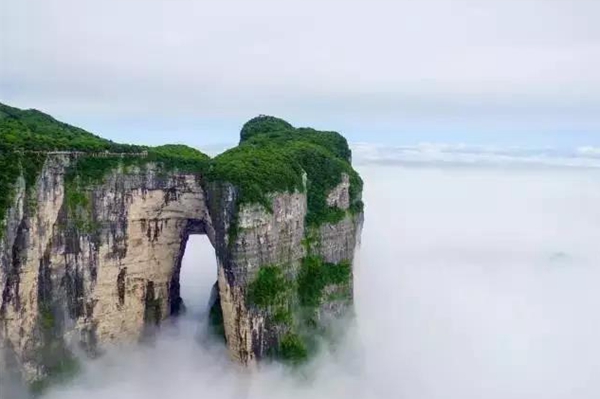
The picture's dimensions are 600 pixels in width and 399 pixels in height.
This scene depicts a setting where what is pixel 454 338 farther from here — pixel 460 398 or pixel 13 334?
pixel 13 334

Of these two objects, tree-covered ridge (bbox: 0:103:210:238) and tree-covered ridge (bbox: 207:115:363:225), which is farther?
tree-covered ridge (bbox: 207:115:363:225)

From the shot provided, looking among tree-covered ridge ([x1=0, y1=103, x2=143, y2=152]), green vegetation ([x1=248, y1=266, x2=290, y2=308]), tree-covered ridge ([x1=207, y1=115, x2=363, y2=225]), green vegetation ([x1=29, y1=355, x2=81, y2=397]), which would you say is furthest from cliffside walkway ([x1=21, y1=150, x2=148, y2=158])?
green vegetation ([x1=29, y1=355, x2=81, y2=397])

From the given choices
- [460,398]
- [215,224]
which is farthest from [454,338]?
[215,224]

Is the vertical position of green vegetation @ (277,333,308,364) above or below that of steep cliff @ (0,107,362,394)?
below

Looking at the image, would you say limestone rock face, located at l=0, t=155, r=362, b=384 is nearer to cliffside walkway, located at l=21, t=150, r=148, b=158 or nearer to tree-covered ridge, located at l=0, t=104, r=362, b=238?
cliffside walkway, located at l=21, t=150, r=148, b=158

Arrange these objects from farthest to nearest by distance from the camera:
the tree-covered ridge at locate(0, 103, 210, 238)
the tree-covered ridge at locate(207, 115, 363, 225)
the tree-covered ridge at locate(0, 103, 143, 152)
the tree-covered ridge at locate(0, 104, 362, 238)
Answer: the tree-covered ridge at locate(207, 115, 363, 225) < the tree-covered ridge at locate(0, 103, 143, 152) < the tree-covered ridge at locate(0, 104, 362, 238) < the tree-covered ridge at locate(0, 103, 210, 238)

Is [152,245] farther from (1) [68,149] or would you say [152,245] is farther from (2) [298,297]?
(2) [298,297]
